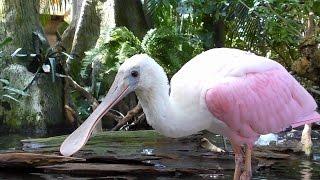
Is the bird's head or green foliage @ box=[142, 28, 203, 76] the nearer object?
the bird's head

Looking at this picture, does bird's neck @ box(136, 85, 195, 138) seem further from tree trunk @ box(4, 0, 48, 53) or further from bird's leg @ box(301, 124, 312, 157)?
tree trunk @ box(4, 0, 48, 53)

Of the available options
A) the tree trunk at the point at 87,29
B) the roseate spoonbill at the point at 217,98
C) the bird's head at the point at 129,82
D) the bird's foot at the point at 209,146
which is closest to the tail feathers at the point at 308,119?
the roseate spoonbill at the point at 217,98

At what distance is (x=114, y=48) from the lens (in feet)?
38.6

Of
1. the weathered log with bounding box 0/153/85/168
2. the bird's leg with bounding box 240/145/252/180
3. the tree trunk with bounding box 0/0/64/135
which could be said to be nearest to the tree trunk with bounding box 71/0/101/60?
the tree trunk with bounding box 0/0/64/135

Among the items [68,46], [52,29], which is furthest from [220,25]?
[52,29]

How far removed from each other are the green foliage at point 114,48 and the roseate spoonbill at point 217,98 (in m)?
6.53

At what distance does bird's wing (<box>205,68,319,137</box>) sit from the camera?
4.53m

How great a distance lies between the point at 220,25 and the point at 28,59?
6.23m

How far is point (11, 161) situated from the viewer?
18.1ft

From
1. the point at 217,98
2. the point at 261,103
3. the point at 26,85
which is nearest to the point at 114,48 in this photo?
the point at 26,85

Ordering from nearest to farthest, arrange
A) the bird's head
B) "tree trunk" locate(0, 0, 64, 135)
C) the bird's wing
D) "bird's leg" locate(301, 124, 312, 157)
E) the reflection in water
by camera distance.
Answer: the bird's head → the bird's wing → the reflection in water → "bird's leg" locate(301, 124, 312, 157) → "tree trunk" locate(0, 0, 64, 135)

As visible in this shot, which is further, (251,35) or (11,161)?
(251,35)

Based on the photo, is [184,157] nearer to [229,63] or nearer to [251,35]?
[229,63]

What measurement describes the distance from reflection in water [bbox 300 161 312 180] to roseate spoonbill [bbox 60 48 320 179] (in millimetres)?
1088
